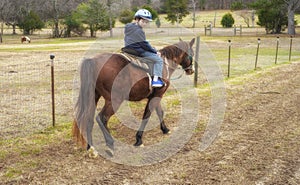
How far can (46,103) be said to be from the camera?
8992 millimetres

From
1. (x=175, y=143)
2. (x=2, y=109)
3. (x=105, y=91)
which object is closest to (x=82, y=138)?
(x=105, y=91)

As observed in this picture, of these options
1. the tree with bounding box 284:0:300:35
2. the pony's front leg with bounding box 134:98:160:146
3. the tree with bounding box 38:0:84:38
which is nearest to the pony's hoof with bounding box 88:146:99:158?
the pony's front leg with bounding box 134:98:160:146

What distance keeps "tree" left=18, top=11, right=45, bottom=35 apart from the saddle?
43673 millimetres

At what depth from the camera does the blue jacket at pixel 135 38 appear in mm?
5648

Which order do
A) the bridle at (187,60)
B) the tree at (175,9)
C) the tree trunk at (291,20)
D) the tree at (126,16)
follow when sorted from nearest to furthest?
the bridle at (187,60) < the tree trunk at (291,20) < the tree at (126,16) < the tree at (175,9)

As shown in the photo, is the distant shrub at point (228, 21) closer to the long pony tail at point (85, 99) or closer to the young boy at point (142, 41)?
the young boy at point (142, 41)

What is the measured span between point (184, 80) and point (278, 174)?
8395 mm

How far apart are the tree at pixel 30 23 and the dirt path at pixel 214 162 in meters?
43.2

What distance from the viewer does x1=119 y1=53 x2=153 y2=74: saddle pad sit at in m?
5.70

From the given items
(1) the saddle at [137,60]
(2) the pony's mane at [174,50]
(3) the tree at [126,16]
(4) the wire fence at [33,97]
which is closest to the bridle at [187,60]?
(2) the pony's mane at [174,50]

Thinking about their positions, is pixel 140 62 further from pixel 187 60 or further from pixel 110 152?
pixel 187 60

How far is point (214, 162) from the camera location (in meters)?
5.19

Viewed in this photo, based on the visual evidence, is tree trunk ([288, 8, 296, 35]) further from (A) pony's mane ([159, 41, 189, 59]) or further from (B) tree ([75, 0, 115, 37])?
(A) pony's mane ([159, 41, 189, 59])

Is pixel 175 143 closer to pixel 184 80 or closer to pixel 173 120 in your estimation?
pixel 173 120
